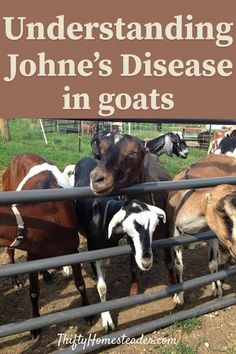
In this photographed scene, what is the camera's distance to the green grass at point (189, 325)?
12.3ft

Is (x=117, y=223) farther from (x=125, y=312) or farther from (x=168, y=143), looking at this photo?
(x=168, y=143)

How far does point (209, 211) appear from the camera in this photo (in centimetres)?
344

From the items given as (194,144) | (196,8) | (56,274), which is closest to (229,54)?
(196,8)

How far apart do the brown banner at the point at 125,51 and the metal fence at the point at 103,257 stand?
9.81ft

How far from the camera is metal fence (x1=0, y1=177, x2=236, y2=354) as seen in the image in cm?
282

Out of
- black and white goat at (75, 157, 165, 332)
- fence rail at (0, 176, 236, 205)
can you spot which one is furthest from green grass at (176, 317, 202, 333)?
fence rail at (0, 176, 236, 205)

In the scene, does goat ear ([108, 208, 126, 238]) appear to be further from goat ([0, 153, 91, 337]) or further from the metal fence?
goat ([0, 153, 91, 337])

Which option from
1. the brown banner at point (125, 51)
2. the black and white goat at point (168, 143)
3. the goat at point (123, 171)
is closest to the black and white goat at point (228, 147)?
the brown banner at point (125, 51)

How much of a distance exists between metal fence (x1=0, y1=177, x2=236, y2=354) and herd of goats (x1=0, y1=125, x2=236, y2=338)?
125mm

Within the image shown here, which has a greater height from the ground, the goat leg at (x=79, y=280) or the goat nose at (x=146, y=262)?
the goat nose at (x=146, y=262)

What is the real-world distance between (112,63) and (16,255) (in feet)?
12.5

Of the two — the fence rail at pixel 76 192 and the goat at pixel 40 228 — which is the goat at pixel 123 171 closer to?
the fence rail at pixel 76 192

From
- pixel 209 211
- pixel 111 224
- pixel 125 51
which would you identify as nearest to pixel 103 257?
pixel 111 224

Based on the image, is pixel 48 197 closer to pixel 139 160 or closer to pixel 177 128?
pixel 139 160
